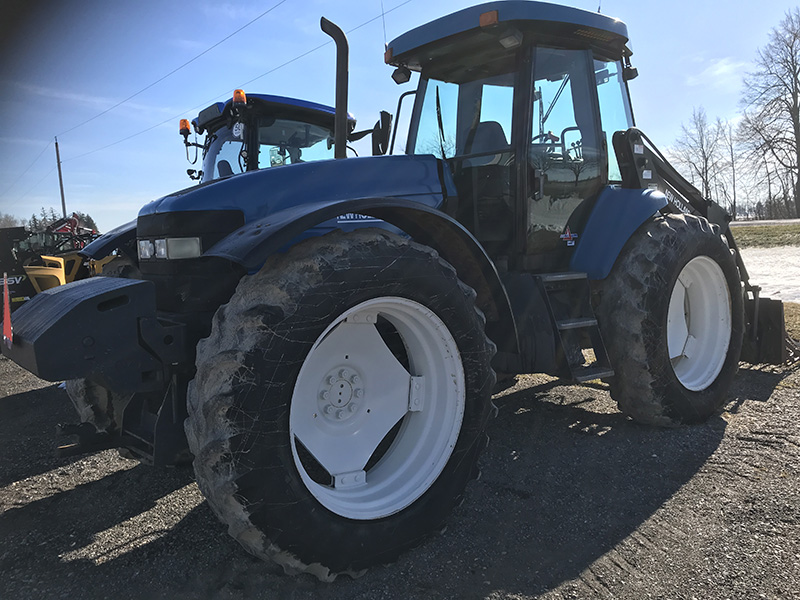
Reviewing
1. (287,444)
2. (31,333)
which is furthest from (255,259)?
(31,333)

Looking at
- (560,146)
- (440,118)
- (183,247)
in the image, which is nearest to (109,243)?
(183,247)

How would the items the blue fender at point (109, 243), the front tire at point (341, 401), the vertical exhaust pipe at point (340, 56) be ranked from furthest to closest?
1. the blue fender at point (109, 243)
2. the vertical exhaust pipe at point (340, 56)
3. the front tire at point (341, 401)

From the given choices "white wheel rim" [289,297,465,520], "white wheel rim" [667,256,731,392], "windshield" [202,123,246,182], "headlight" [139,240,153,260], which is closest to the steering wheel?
"white wheel rim" [667,256,731,392]

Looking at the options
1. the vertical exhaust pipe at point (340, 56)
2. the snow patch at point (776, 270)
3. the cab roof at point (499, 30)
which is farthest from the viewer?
the snow patch at point (776, 270)

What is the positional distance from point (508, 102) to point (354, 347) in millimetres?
2026

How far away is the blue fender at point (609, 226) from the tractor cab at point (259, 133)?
3.68 metres

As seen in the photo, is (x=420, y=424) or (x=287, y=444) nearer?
(x=287, y=444)

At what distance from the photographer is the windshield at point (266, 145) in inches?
254

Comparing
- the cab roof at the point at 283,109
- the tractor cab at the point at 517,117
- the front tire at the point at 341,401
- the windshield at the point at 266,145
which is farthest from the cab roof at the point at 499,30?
the windshield at the point at 266,145

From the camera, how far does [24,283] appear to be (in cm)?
845

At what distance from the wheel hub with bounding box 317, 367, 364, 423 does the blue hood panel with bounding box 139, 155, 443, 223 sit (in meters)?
0.88

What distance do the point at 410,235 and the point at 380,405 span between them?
866 mm

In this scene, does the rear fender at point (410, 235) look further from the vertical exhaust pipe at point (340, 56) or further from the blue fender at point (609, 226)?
the blue fender at point (609, 226)

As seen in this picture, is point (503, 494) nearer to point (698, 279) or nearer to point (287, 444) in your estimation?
point (287, 444)
